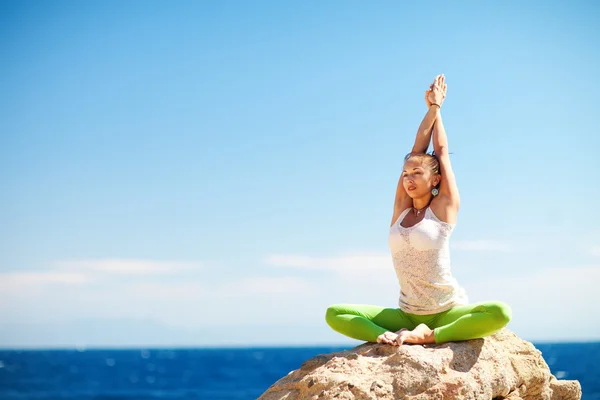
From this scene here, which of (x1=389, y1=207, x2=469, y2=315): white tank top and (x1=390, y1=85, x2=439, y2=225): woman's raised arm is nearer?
(x1=389, y1=207, x2=469, y2=315): white tank top

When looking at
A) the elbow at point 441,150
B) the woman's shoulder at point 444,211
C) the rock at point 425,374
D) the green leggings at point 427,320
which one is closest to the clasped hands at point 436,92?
the elbow at point 441,150

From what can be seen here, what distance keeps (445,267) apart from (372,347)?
37.0 inches

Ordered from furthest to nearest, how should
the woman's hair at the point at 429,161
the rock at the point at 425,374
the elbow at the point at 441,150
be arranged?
the elbow at the point at 441,150 → the woman's hair at the point at 429,161 → the rock at the point at 425,374

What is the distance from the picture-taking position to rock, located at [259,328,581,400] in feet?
18.1

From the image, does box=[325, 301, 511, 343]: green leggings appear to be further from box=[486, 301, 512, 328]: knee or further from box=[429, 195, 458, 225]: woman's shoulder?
box=[429, 195, 458, 225]: woman's shoulder

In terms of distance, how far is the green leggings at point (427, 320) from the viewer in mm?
5891

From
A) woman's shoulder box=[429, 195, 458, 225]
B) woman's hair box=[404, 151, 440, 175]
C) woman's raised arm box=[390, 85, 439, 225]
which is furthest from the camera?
woman's raised arm box=[390, 85, 439, 225]

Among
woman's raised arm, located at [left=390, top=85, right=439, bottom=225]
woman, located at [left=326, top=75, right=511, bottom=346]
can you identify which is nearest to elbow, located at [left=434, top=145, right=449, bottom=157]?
woman, located at [left=326, top=75, right=511, bottom=346]

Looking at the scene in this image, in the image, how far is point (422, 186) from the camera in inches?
253

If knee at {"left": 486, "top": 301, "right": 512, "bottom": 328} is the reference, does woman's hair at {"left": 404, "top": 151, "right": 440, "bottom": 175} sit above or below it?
above

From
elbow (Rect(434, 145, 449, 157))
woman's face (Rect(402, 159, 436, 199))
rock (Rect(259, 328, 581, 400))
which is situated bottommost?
rock (Rect(259, 328, 581, 400))

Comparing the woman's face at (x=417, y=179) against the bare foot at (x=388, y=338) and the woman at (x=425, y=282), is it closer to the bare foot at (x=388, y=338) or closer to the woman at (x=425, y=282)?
the woman at (x=425, y=282)

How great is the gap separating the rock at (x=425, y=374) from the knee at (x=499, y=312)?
0.33m

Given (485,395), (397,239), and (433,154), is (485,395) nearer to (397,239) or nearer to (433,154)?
(397,239)
